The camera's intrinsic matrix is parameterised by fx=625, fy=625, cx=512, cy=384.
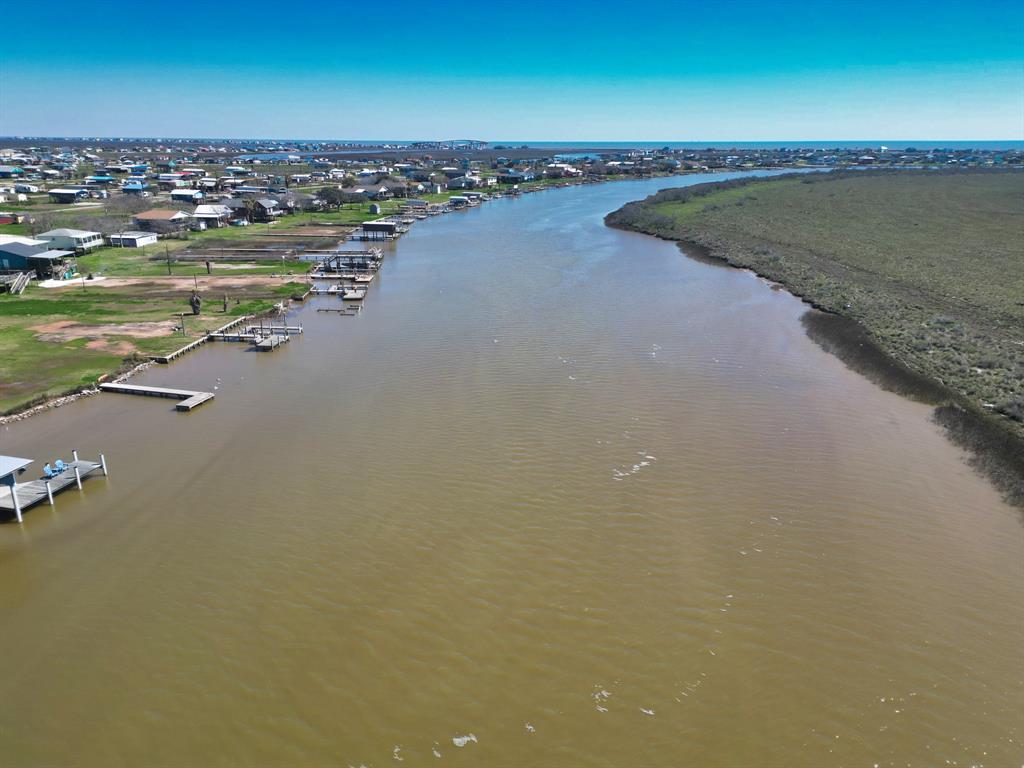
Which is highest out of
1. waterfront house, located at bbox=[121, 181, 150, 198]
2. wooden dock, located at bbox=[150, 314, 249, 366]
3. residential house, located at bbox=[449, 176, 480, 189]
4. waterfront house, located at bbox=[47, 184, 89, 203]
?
residential house, located at bbox=[449, 176, 480, 189]

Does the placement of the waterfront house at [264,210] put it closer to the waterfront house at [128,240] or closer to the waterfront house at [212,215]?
the waterfront house at [212,215]

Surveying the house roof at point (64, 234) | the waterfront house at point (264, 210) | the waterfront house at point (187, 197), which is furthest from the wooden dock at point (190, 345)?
the waterfront house at point (187, 197)

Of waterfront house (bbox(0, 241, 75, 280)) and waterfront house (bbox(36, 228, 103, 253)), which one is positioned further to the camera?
waterfront house (bbox(36, 228, 103, 253))

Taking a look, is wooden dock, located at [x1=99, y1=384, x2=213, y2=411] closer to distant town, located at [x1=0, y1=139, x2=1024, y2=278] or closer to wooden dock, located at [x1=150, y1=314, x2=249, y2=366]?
wooden dock, located at [x1=150, y1=314, x2=249, y2=366]

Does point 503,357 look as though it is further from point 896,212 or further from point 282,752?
point 896,212

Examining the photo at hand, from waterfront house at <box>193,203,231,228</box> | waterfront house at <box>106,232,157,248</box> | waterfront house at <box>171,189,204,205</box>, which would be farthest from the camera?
waterfront house at <box>171,189,204,205</box>

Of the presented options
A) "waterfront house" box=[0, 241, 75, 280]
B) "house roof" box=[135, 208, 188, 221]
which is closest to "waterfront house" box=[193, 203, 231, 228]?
"house roof" box=[135, 208, 188, 221]

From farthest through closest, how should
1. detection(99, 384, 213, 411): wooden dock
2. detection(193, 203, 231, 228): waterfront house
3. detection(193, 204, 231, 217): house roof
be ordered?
detection(193, 204, 231, 217): house roof, detection(193, 203, 231, 228): waterfront house, detection(99, 384, 213, 411): wooden dock

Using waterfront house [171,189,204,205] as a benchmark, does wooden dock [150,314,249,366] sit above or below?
below
